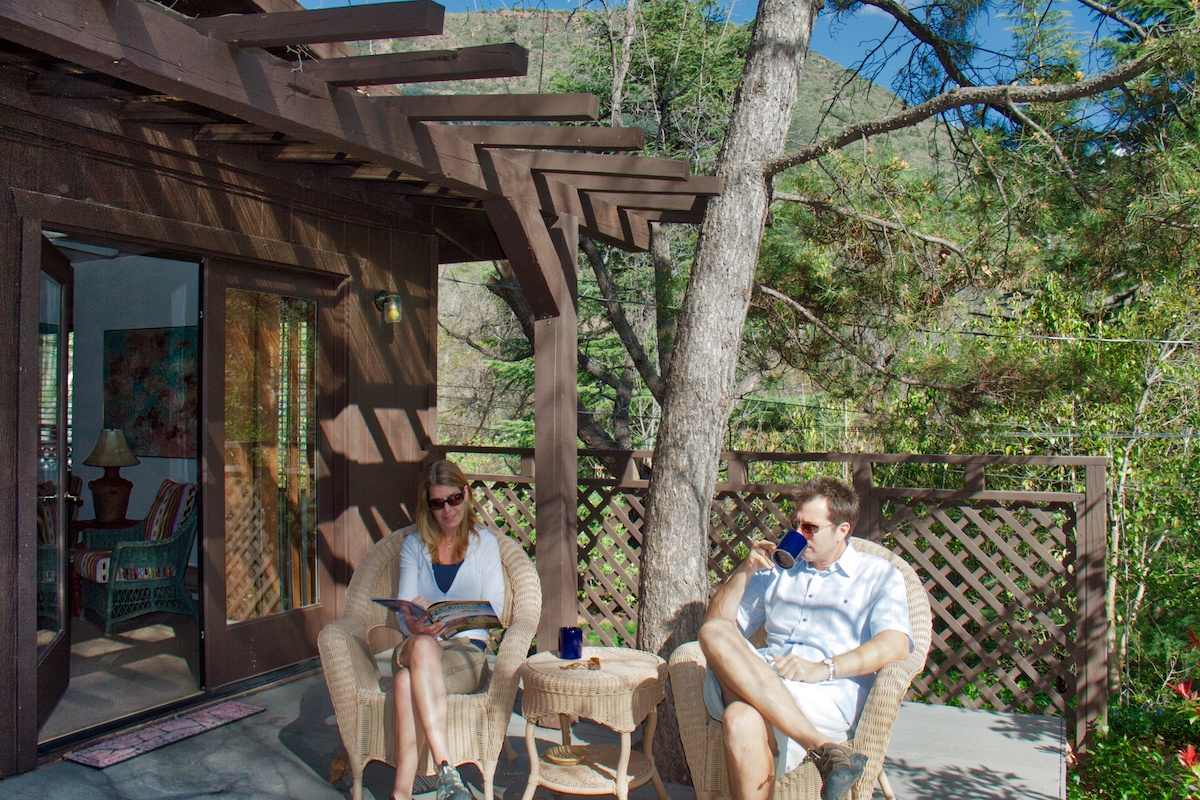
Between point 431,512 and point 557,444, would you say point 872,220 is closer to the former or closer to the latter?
point 557,444

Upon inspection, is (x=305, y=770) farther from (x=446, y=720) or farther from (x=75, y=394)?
(x=75, y=394)

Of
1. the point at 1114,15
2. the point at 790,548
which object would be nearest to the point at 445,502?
the point at 790,548

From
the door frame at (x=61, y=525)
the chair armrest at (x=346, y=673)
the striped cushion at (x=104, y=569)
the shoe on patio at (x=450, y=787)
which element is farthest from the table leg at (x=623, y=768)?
the striped cushion at (x=104, y=569)

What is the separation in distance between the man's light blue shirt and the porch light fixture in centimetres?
251

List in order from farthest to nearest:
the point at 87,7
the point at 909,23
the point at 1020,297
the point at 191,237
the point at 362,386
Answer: the point at 1020,297 < the point at 909,23 < the point at 362,386 < the point at 191,237 < the point at 87,7

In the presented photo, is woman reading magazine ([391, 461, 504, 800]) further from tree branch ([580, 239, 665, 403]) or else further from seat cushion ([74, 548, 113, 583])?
tree branch ([580, 239, 665, 403])

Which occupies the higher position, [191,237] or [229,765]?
[191,237]

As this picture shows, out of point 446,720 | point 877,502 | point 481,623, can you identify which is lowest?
point 446,720

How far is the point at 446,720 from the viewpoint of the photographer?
2.80m

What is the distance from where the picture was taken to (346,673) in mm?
2914

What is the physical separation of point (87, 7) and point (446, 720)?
2.03m

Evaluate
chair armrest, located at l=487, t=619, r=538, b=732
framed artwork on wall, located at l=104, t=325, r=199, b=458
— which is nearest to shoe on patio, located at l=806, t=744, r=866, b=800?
chair armrest, located at l=487, t=619, r=538, b=732

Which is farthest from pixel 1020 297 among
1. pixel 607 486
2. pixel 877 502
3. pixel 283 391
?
pixel 283 391

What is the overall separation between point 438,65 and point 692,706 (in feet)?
6.10
